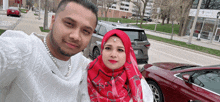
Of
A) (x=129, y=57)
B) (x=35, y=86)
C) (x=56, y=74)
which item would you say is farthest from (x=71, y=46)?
(x=129, y=57)

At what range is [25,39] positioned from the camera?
820mm

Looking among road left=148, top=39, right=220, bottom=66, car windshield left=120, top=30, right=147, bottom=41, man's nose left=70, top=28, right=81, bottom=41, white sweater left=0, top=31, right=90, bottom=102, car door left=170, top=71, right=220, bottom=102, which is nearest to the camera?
white sweater left=0, top=31, right=90, bottom=102

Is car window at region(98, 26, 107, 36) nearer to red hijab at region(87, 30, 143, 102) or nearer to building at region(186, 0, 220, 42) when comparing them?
red hijab at region(87, 30, 143, 102)

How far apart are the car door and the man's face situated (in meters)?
2.57

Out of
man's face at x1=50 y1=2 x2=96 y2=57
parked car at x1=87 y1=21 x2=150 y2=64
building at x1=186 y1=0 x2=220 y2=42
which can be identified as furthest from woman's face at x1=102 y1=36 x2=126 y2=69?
building at x1=186 y1=0 x2=220 y2=42

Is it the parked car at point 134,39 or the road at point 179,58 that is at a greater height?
the parked car at point 134,39

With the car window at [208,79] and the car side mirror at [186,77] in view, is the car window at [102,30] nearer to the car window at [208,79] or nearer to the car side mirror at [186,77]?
the car side mirror at [186,77]

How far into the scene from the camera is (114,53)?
1.64 meters

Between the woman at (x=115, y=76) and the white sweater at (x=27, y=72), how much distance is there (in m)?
0.58

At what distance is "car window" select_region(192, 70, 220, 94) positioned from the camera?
8.51ft

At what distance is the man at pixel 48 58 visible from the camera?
2.43 feet

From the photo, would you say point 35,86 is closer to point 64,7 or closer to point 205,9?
point 64,7

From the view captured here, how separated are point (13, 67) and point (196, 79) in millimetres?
3097

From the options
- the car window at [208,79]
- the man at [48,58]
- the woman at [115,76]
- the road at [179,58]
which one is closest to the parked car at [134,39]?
→ the road at [179,58]
